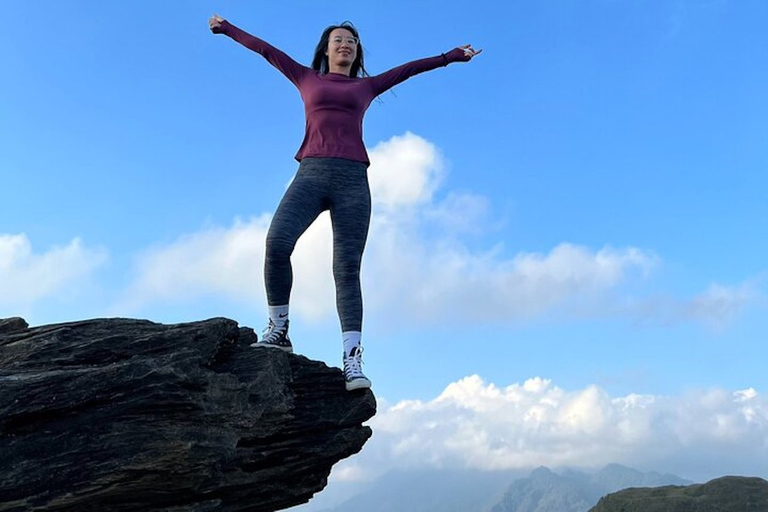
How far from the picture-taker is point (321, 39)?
12.1 m

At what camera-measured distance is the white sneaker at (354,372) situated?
1077 centimetres

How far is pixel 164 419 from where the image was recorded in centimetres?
912

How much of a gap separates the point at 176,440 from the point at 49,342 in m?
3.05

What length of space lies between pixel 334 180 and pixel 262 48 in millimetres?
2874

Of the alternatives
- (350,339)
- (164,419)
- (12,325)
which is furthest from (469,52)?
(12,325)

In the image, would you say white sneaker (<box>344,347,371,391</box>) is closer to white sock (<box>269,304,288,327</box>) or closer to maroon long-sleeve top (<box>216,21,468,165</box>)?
white sock (<box>269,304,288,327</box>)

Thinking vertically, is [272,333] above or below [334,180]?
below

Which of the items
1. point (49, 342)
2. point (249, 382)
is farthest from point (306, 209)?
point (49, 342)

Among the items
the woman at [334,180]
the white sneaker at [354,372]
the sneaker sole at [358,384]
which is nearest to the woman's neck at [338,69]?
the woman at [334,180]

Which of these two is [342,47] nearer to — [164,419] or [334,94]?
[334,94]

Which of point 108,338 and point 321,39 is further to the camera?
point 321,39

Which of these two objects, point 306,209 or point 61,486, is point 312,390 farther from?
point 61,486

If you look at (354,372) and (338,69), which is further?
(338,69)

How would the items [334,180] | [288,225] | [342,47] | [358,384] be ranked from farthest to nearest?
1. [342,47]
2. [334,180]
3. [358,384]
4. [288,225]
